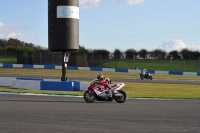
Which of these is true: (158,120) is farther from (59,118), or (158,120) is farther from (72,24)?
(72,24)

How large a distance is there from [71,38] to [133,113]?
1492 centimetres

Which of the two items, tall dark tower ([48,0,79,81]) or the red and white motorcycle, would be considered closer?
the red and white motorcycle

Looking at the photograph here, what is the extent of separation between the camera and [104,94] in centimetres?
1558

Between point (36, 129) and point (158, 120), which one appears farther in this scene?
point (158, 120)

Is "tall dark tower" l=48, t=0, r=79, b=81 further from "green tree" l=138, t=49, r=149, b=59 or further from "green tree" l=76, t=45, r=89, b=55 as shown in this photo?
"green tree" l=138, t=49, r=149, b=59

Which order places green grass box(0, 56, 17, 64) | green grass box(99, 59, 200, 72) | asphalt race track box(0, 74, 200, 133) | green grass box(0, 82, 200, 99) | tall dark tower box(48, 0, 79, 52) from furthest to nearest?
green grass box(0, 56, 17, 64) → green grass box(99, 59, 200, 72) → tall dark tower box(48, 0, 79, 52) → green grass box(0, 82, 200, 99) → asphalt race track box(0, 74, 200, 133)

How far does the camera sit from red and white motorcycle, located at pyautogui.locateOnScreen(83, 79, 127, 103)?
610 inches

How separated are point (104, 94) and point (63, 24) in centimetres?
1095

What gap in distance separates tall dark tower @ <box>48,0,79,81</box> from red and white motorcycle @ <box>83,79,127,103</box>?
1062 cm

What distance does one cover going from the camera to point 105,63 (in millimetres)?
59469

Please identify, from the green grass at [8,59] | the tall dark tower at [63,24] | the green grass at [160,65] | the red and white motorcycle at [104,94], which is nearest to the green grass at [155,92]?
the red and white motorcycle at [104,94]

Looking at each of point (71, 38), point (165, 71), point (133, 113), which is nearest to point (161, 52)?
point (165, 71)

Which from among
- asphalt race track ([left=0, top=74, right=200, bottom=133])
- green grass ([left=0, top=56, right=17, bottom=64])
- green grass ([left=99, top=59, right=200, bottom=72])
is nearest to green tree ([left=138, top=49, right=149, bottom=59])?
green grass ([left=99, top=59, right=200, bottom=72])

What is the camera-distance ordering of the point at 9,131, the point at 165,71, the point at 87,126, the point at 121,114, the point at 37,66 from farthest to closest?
the point at 37,66 < the point at 165,71 < the point at 121,114 < the point at 87,126 < the point at 9,131
